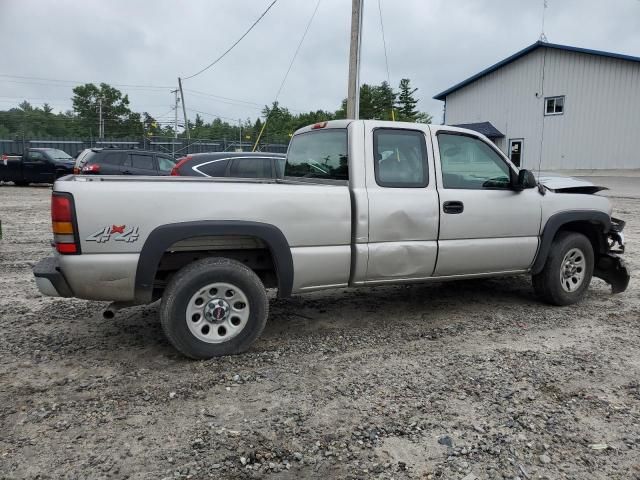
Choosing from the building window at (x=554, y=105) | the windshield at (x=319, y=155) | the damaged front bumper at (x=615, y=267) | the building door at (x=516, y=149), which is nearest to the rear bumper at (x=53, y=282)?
the windshield at (x=319, y=155)

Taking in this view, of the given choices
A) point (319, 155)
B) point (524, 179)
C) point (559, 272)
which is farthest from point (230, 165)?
point (559, 272)

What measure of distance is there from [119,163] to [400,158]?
38.9 feet

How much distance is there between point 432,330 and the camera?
15.0ft

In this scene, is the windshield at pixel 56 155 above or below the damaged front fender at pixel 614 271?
above

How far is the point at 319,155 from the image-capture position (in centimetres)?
475

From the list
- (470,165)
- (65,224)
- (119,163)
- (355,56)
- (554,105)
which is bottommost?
(65,224)

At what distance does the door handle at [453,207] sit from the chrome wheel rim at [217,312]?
1.94 metres

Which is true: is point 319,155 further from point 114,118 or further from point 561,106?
point 114,118

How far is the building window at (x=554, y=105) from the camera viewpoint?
28.5m

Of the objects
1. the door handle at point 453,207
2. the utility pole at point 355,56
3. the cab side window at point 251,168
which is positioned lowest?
the door handle at point 453,207

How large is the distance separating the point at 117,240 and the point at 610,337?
418 centimetres

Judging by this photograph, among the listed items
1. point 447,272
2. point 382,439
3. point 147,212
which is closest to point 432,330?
point 447,272

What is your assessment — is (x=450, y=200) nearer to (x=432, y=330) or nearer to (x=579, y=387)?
(x=432, y=330)

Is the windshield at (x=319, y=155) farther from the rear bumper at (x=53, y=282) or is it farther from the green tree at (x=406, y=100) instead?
the green tree at (x=406, y=100)
